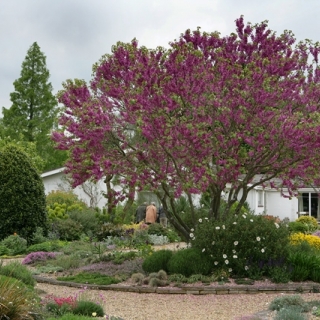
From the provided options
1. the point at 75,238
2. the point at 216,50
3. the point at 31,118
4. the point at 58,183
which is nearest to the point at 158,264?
the point at 216,50

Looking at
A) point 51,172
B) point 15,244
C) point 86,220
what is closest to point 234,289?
point 15,244

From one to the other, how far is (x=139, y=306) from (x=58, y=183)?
26770 millimetres

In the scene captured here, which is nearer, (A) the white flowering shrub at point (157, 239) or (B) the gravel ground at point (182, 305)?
(B) the gravel ground at point (182, 305)

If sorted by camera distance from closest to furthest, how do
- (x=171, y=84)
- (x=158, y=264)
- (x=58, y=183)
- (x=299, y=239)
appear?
(x=171, y=84) → (x=158, y=264) → (x=299, y=239) → (x=58, y=183)

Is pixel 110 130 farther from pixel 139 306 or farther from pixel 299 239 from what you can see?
pixel 299 239

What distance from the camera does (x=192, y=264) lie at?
12.0 metres

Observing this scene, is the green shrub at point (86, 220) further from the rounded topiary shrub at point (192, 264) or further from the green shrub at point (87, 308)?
the green shrub at point (87, 308)

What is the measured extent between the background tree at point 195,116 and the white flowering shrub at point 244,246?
40.3 inches

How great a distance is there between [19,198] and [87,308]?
11797 millimetres

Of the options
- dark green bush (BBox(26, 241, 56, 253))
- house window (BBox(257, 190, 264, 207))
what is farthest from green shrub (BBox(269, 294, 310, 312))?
house window (BBox(257, 190, 264, 207))

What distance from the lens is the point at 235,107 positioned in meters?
11.8

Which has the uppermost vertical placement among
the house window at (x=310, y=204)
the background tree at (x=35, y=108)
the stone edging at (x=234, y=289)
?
the background tree at (x=35, y=108)

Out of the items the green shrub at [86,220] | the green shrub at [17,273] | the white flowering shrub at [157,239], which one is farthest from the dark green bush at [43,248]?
the green shrub at [17,273]

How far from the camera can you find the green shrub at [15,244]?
17614 mm
